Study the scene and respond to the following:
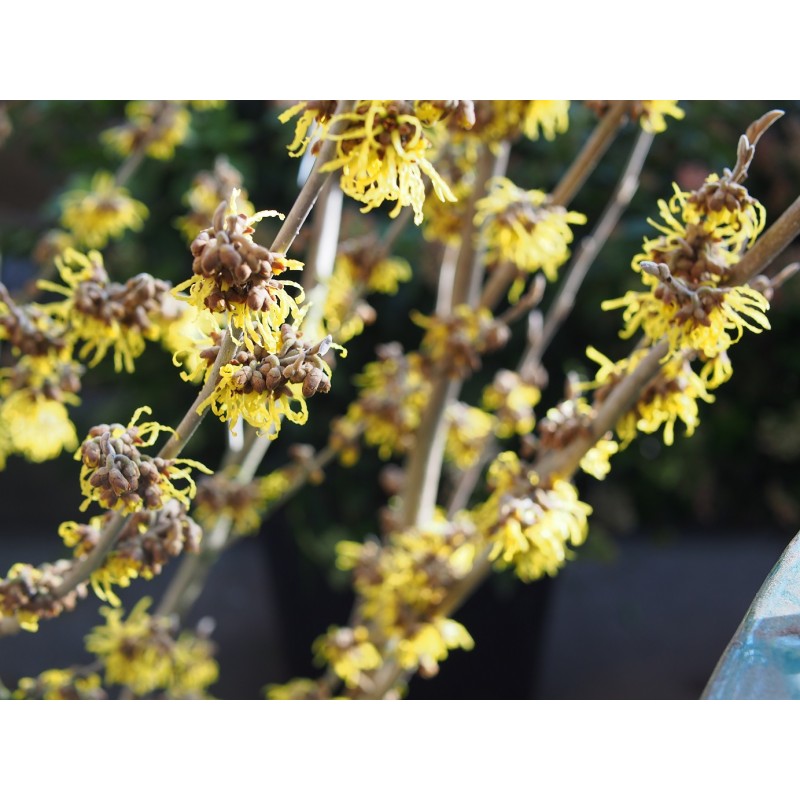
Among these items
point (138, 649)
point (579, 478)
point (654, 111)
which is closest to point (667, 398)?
point (654, 111)

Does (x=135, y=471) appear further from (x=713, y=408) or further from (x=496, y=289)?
(x=713, y=408)

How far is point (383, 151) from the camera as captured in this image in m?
0.39

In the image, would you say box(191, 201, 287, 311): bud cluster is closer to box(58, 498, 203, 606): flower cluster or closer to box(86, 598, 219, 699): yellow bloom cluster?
box(58, 498, 203, 606): flower cluster

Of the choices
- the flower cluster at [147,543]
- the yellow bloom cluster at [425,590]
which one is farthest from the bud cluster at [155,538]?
the yellow bloom cluster at [425,590]

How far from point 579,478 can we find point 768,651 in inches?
42.1

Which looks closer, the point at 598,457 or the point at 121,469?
the point at 121,469

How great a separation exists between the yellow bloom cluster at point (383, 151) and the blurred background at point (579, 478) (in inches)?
33.2

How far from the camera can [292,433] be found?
1.48m

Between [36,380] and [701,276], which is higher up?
[701,276]

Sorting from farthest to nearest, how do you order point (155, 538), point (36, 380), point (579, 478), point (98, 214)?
point (579, 478) → point (98, 214) → point (36, 380) → point (155, 538)

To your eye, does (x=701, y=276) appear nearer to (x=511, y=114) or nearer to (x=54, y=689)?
(x=511, y=114)

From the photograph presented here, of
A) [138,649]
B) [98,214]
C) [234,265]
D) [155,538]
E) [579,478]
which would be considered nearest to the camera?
[234,265]
